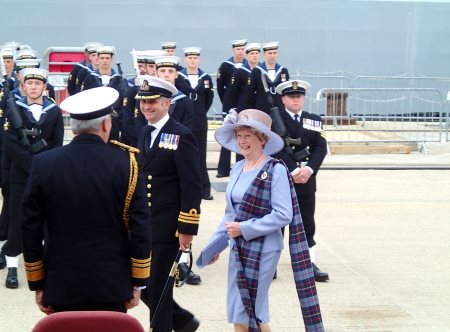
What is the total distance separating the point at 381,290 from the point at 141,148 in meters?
2.53

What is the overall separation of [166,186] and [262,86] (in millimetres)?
6002

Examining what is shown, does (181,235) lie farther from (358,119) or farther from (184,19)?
(184,19)

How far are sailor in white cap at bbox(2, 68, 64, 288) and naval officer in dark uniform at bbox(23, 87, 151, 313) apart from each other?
2.81 metres

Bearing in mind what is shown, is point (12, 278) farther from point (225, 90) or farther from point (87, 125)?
point (225, 90)

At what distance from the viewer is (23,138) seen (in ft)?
21.4

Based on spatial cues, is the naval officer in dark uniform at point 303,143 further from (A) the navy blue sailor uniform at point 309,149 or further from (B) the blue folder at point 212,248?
(B) the blue folder at point 212,248

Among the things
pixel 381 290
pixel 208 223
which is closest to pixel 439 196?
pixel 208 223

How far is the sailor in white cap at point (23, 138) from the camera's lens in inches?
257

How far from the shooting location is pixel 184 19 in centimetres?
1803

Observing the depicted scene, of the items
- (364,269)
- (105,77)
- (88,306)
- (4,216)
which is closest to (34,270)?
(88,306)

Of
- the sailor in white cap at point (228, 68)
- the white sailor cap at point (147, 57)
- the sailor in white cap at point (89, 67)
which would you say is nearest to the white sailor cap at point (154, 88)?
the white sailor cap at point (147, 57)

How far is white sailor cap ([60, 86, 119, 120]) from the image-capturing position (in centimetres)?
370

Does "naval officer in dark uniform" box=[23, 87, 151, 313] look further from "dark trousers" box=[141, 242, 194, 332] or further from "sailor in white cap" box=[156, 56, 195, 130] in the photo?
"sailor in white cap" box=[156, 56, 195, 130]

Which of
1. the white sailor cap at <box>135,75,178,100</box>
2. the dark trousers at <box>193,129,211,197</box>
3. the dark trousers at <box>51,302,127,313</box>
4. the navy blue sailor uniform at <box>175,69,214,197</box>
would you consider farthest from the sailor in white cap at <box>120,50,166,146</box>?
the dark trousers at <box>51,302,127,313</box>
